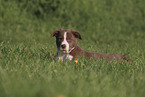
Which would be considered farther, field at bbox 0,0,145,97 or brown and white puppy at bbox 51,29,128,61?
field at bbox 0,0,145,97

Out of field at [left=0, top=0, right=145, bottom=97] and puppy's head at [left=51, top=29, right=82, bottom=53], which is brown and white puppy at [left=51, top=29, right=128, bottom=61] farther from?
field at [left=0, top=0, right=145, bottom=97]

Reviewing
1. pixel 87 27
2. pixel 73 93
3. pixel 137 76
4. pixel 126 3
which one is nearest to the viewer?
pixel 73 93

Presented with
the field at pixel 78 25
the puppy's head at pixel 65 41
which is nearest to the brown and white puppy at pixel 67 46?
the puppy's head at pixel 65 41

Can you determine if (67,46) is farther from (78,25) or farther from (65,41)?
(78,25)

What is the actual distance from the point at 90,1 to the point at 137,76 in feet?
34.5

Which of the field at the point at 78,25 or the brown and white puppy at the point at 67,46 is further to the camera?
the field at the point at 78,25

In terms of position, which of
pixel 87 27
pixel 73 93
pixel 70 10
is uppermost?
pixel 70 10

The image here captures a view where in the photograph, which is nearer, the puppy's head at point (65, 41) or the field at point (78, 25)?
the puppy's head at point (65, 41)

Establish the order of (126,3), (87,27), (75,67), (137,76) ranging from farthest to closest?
1. (126,3)
2. (87,27)
3. (75,67)
4. (137,76)

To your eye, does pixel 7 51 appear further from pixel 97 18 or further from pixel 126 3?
pixel 126 3

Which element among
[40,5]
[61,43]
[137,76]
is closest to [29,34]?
[40,5]

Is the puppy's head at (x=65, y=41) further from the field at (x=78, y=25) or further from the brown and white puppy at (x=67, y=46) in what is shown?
the field at (x=78, y=25)

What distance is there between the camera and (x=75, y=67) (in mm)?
5488

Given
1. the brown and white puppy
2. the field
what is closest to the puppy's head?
the brown and white puppy
